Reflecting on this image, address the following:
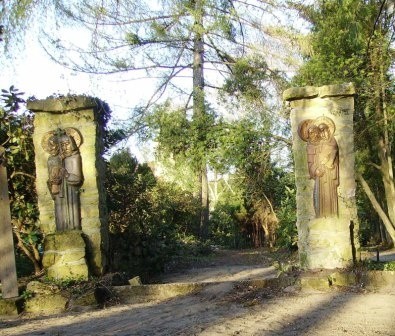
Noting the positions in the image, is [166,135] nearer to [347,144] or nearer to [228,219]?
[347,144]

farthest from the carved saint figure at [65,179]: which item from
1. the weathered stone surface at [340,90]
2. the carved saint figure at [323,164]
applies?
the weathered stone surface at [340,90]

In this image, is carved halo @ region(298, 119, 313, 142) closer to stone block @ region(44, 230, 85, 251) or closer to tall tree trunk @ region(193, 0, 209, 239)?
stone block @ region(44, 230, 85, 251)

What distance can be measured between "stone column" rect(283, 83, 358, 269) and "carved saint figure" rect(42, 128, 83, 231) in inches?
108

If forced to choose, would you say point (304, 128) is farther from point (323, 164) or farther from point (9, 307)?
point (9, 307)

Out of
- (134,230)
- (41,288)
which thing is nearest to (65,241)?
(41,288)

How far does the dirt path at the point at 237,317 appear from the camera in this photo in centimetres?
→ 392

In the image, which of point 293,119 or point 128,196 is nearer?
point 293,119

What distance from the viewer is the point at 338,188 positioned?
5.82 meters

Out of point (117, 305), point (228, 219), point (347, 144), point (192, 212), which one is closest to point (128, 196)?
point (117, 305)

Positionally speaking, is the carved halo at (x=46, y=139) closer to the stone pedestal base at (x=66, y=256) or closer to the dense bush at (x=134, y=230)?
the stone pedestal base at (x=66, y=256)

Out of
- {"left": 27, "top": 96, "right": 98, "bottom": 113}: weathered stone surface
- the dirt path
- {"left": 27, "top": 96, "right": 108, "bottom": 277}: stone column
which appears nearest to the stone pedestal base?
{"left": 27, "top": 96, "right": 108, "bottom": 277}: stone column

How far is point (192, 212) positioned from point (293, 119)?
977 centimetres

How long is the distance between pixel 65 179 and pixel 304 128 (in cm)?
304

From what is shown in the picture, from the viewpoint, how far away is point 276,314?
14.5 feet
